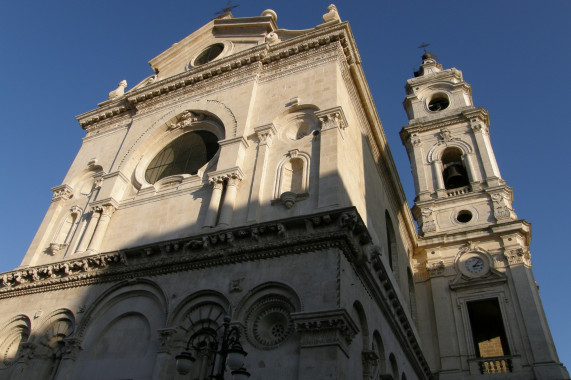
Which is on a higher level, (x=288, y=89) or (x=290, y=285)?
(x=288, y=89)

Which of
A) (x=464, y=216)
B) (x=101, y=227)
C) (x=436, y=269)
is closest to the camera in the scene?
(x=101, y=227)

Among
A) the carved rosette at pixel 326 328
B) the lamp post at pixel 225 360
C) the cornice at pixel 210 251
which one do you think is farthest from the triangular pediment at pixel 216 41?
the lamp post at pixel 225 360

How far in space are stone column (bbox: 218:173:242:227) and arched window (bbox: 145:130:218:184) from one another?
2.57 metres

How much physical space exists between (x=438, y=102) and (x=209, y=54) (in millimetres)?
17796

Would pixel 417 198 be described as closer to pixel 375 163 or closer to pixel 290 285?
pixel 375 163

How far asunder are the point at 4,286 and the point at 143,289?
19.1 feet

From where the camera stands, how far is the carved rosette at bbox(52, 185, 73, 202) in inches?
690

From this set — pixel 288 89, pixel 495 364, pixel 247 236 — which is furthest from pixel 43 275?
pixel 495 364

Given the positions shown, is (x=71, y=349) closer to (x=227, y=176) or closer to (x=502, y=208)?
(x=227, y=176)

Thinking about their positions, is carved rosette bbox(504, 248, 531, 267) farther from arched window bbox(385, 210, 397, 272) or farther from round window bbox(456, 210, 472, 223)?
arched window bbox(385, 210, 397, 272)

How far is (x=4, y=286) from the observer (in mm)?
14875

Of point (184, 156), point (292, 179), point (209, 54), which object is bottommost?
point (292, 179)

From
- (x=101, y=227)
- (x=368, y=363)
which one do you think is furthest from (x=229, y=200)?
(x=368, y=363)

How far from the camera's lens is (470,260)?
2194 cm
